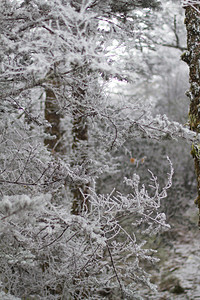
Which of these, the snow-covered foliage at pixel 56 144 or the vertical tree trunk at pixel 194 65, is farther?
the vertical tree trunk at pixel 194 65

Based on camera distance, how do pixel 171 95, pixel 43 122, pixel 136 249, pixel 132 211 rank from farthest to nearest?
1. pixel 171 95
2. pixel 43 122
3. pixel 136 249
4. pixel 132 211

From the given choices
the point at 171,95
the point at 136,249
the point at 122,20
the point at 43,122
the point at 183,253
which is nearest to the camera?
the point at 136,249

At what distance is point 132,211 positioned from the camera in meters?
2.95

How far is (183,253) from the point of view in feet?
23.8

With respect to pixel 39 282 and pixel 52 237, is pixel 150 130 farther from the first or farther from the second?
pixel 39 282

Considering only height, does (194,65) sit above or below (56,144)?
above

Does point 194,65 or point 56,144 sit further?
point 194,65

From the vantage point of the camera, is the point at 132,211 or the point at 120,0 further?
the point at 120,0

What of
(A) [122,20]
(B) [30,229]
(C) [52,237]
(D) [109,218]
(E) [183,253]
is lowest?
(E) [183,253]

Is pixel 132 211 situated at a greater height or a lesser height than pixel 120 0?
lesser

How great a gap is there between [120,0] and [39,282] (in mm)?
3789

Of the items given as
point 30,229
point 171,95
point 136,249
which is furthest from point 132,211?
point 171,95

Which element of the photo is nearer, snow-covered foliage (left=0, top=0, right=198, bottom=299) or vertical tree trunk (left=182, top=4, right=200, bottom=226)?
snow-covered foliage (left=0, top=0, right=198, bottom=299)

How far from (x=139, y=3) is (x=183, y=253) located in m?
5.46
